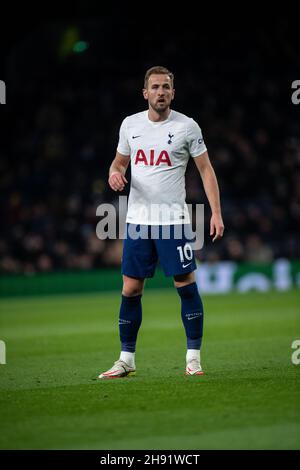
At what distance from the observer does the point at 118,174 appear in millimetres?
7871

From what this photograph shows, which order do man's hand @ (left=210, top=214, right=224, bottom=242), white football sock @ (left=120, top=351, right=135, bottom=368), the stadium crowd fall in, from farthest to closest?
the stadium crowd → white football sock @ (left=120, top=351, right=135, bottom=368) → man's hand @ (left=210, top=214, right=224, bottom=242)

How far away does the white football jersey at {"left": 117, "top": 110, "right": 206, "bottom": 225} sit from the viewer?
7.88 m

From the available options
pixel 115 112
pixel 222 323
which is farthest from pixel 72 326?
pixel 115 112

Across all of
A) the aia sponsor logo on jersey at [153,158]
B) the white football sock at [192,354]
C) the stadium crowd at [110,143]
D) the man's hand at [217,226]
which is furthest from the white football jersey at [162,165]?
the stadium crowd at [110,143]

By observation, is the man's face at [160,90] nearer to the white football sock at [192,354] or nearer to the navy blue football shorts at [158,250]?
the navy blue football shorts at [158,250]

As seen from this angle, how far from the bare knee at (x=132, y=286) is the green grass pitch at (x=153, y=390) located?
Answer: 707mm

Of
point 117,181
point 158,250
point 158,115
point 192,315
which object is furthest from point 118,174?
point 192,315

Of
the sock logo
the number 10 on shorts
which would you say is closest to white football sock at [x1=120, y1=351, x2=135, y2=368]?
the sock logo

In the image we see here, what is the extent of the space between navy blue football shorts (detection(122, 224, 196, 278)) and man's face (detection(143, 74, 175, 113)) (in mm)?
1009

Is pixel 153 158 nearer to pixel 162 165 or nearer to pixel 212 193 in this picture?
pixel 162 165

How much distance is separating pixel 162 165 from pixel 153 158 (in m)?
0.09

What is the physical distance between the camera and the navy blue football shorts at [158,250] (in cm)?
780

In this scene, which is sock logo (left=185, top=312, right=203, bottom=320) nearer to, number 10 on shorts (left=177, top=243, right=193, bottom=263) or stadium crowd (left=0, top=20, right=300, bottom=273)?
number 10 on shorts (left=177, top=243, right=193, bottom=263)
